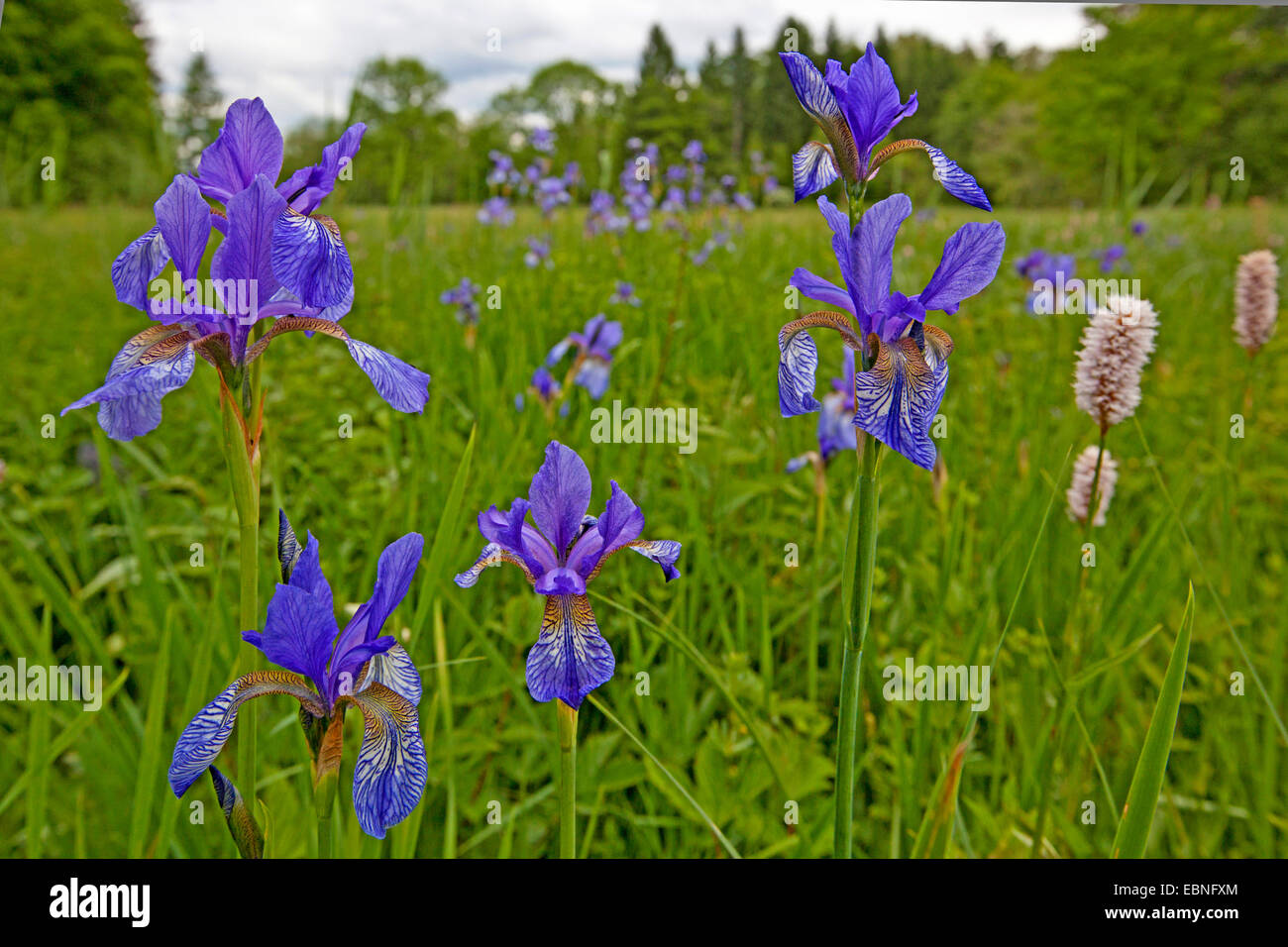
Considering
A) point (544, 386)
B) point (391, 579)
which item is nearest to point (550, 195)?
point (544, 386)

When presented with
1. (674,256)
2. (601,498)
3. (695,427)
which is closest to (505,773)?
(601,498)

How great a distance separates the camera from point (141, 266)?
102 cm

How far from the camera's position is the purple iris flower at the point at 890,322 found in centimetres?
90

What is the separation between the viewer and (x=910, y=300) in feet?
3.01

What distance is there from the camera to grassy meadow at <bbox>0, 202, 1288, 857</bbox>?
1575 millimetres

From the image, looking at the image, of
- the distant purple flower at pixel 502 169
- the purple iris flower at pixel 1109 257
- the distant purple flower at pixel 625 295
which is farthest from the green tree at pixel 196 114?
the purple iris flower at pixel 1109 257

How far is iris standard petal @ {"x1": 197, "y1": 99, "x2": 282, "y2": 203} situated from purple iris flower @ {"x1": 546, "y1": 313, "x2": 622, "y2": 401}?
2026mm

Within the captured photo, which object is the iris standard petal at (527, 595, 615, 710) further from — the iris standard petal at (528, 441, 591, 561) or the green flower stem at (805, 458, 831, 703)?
the green flower stem at (805, 458, 831, 703)

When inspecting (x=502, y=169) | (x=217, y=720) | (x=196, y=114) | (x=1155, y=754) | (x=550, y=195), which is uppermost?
(x=502, y=169)

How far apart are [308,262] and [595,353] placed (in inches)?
89.1

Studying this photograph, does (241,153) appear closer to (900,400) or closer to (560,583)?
(560,583)

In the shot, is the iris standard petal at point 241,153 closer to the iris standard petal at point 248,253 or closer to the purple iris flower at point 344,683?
the iris standard petal at point 248,253

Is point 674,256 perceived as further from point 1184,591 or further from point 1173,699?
point 1173,699

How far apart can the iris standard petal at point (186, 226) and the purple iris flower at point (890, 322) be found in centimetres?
72
